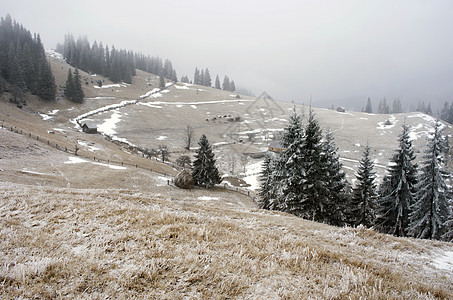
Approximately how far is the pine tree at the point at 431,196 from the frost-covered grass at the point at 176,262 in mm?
17334

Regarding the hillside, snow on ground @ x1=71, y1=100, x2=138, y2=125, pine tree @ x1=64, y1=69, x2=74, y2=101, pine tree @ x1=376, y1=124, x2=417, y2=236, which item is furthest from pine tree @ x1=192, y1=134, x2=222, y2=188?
pine tree @ x1=64, y1=69, x2=74, y2=101

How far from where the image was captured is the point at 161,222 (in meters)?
7.63

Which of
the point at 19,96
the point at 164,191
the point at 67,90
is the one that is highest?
the point at 67,90

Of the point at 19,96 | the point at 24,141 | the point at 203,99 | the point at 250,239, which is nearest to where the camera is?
the point at 250,239

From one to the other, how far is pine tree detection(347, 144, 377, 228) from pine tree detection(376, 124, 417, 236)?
0.79 meters

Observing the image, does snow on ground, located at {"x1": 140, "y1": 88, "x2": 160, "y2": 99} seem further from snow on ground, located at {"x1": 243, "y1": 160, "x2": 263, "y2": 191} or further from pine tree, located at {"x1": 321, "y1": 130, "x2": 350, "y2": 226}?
pine tree, located at {"x1": 321, "y1": 130, "x2": 350, "y2": 226}

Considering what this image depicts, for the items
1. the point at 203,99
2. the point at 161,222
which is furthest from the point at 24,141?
the point at 203,99

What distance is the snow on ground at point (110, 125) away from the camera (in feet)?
243

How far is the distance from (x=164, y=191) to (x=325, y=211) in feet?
70.0

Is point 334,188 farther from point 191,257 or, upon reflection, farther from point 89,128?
point 89,128

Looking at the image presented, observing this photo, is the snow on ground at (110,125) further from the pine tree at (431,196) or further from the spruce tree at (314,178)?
the pine tree at (431,196)

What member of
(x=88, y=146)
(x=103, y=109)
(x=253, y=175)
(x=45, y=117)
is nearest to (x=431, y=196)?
(x=253, y=175)

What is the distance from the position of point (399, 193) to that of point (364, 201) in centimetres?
343

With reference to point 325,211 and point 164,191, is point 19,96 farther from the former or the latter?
point 325,211
